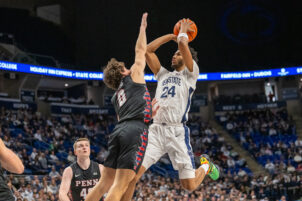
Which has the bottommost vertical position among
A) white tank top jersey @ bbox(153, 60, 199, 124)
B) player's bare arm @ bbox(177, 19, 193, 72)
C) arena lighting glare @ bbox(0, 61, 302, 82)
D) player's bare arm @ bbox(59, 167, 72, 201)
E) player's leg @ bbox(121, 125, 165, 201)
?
player's bare arm @ bbox(59, 167, 72, 201)

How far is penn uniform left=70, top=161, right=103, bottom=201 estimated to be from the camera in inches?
261

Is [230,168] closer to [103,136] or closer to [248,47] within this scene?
[103,136]

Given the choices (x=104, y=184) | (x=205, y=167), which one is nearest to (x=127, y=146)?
(x=104, y=184)

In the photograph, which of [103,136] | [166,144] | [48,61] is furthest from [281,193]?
[48,61]

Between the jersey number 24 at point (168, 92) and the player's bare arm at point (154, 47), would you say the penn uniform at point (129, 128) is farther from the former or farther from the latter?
the player's bare arm at point (154, 47)

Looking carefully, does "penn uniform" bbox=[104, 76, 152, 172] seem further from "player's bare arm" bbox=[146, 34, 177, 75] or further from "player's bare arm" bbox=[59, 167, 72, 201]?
"player's bare arm" bbox=[146, 34, 177, 75]

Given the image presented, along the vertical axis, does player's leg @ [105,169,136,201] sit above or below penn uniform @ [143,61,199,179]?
below

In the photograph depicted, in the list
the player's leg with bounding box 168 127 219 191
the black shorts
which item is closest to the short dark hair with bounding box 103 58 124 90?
the black shorts

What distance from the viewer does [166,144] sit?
6.66 meters

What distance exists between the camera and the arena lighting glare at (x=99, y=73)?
87.8 ft

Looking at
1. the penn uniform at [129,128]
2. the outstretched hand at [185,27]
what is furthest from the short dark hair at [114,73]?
the outstretched hand at [185,27]

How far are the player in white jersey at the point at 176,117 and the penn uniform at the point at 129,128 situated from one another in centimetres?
113

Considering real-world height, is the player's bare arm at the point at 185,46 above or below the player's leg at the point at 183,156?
above

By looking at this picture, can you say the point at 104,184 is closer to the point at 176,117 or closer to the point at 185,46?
the point at 176,117
